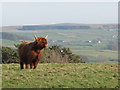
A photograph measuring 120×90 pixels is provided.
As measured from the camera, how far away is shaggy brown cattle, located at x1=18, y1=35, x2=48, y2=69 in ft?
56.2

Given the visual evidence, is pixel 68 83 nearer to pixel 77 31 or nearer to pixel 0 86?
pixel 0 86

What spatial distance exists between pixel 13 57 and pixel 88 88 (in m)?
34.2

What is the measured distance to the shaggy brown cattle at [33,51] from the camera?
17.1 m

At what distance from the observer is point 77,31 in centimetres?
19800

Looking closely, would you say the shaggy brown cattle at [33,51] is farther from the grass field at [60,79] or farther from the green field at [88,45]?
the green field at [88,45]

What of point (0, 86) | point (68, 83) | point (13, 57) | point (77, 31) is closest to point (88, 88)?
point (68, 83)

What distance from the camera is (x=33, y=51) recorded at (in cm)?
1753

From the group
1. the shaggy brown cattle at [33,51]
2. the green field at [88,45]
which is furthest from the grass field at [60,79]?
the green field at [88,45]

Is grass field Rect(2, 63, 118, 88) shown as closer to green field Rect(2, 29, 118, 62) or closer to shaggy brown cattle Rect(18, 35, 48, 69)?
shaggy brown cattle Rect(18, 35, 48, 69)

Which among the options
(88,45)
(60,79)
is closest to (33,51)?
(60,79)

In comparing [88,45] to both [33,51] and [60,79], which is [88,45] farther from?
[60,79]

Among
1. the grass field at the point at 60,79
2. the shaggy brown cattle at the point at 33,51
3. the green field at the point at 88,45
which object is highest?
the shaggy brown cattle at the point at 33,51

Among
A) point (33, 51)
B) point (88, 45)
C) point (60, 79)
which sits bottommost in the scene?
point (88, 45)

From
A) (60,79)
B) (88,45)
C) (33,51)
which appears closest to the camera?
(60,79)
